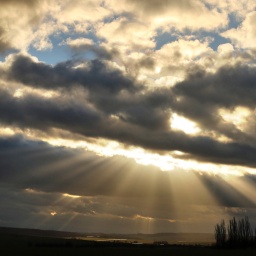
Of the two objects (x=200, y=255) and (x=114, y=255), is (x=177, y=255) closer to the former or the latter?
(x=200, y=255)

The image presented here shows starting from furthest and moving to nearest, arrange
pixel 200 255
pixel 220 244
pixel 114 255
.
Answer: pixel 220 244
pixel 200 255
pixel 114 255

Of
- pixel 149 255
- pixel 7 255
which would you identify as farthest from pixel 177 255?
pixel 7 255

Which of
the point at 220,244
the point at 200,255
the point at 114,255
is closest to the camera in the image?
the point at 114,255

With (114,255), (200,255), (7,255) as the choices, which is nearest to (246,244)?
(200,255)

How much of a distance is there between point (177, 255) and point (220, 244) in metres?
85.1

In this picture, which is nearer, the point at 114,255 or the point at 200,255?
the point at 114,255

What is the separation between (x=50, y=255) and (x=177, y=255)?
30.2 metres

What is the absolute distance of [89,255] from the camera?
10775cm

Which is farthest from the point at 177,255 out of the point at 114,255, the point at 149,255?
the point at 114,255

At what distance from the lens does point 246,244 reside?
194m

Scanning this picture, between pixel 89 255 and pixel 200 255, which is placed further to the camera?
pixel 200 255

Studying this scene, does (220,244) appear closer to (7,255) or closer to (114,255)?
(114,255)

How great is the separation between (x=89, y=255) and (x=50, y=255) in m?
9.35

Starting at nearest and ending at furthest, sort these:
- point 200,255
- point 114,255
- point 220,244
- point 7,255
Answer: point 7,255 < point 114,255 < point 200,255 < point 220,244
